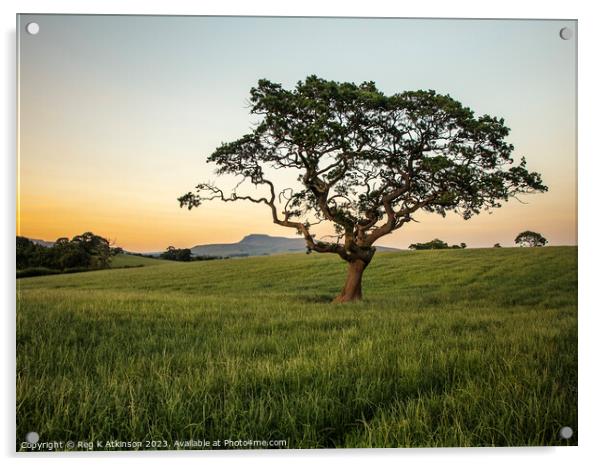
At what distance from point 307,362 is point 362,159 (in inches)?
127

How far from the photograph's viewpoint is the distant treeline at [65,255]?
480 centimetres

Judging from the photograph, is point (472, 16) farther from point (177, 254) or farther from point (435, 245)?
point (177, 254)

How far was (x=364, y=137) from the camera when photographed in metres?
6.25

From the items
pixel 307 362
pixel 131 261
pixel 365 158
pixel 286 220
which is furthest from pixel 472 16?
pixel 131 261

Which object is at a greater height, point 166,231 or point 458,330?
point 166,231

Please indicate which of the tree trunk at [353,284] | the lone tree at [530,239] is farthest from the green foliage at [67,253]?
the lone tree at [530,239]

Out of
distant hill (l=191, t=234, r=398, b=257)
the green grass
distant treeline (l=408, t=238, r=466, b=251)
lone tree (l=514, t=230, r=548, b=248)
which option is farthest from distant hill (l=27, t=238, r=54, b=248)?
lone tree (l=514, t=230, r=548, b=248)

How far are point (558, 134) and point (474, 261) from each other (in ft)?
6.86

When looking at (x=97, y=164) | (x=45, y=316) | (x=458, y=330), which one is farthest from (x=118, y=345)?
(x=458, y=330)

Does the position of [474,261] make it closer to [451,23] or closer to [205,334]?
[451,23]

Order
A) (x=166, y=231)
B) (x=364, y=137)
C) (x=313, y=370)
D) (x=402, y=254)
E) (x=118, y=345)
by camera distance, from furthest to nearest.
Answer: (x=402, y=254)
(x=364, y=137)
(x=166, y=231)
(x=118, y=345)
(x=313, y=370)

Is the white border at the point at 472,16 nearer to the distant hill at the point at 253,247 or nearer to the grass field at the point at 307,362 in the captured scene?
the grass field at the point at 307,362

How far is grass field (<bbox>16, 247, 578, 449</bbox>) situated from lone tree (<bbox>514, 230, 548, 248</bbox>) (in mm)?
137

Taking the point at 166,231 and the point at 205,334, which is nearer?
the point at 205,334
